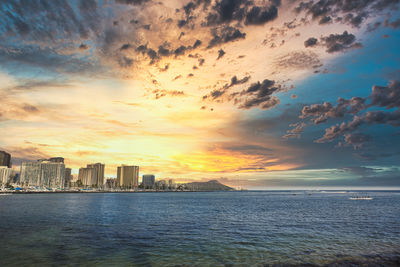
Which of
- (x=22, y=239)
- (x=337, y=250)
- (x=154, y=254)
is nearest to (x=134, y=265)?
(x=154, y=254)

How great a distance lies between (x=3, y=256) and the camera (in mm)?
27469

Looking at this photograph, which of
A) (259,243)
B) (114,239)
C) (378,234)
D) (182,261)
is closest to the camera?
(182,261)

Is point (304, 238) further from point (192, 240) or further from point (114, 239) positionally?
point (114, 239)

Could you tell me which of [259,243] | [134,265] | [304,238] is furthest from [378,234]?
[134,265]

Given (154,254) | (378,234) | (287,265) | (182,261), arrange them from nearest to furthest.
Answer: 1. (287,265)
2. (182,261)
3. (154,254)
4. (378,234)

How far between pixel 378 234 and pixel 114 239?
148 ft

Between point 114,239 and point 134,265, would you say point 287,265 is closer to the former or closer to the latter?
point 134,265

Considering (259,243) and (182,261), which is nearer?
(182,261)

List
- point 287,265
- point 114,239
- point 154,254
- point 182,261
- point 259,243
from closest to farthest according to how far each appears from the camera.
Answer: point 287,265, point 182,261, point 154,254, point 259,243, point 114,239

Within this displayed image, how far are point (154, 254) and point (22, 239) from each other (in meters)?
22.0

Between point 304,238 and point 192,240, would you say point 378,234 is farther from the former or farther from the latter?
point 192,240

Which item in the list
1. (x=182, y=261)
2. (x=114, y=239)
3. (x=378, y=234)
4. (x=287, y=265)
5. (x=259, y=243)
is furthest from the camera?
(x=378, y=234)

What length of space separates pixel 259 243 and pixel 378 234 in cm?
2429

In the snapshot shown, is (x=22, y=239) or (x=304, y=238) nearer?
(x=22, y=239)
